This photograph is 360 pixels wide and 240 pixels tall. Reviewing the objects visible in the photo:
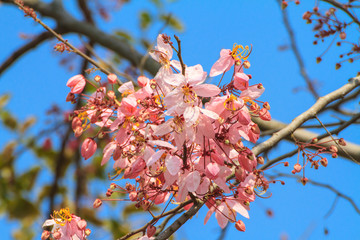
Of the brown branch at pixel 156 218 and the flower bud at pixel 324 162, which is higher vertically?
the brown branch at pixel 156 218

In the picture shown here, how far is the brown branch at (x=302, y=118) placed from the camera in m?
1.36

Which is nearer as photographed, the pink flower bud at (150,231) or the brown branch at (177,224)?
the brown branch at (177,224)

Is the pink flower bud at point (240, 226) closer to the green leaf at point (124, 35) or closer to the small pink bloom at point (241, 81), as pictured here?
the small pink bloom at point (241, 81)

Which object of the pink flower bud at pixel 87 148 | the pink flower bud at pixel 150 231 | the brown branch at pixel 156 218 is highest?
the pink flower bud at pixel 87 148

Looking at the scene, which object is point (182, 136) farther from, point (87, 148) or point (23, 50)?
point (23, 50)

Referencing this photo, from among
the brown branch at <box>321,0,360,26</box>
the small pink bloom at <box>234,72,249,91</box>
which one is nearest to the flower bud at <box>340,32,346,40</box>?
the brown branch at <box>321,0,360,26</box>

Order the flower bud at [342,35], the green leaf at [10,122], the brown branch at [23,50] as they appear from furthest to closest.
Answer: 1. the green leaf at [10,122]
2. the brown branch at [23,50]
3. the flower bud at [342,35]

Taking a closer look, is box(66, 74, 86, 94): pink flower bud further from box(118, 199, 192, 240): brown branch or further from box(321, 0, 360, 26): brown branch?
box(321, 0, 360, 26): brown branch

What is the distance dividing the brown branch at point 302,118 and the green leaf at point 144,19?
2.45 m

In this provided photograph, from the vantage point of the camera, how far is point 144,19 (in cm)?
379

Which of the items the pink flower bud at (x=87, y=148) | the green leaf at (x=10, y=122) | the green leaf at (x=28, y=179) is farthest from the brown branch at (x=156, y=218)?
the green leaf at (x=10, y=122)

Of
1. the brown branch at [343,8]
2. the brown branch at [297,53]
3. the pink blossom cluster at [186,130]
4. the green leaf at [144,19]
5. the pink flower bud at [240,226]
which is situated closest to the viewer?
the pink blossom cluster at [186,130]

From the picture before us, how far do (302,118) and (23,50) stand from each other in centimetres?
242

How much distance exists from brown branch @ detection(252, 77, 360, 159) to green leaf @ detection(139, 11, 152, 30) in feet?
8.03
